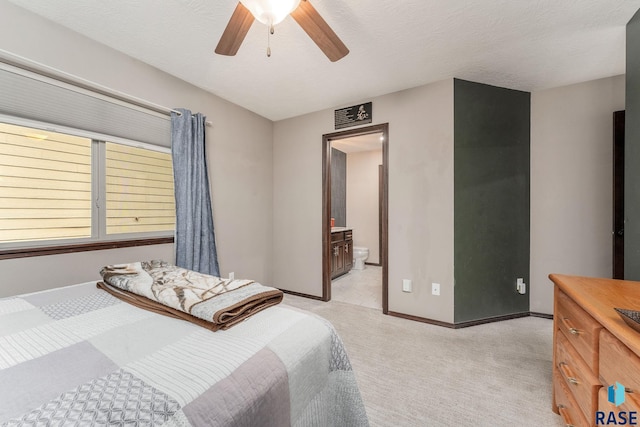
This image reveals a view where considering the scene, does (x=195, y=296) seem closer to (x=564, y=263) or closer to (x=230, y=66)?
(x=230, y=66)

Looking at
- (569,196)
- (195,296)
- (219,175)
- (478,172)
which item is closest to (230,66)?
(219,175)

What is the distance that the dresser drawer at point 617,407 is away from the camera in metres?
0.82

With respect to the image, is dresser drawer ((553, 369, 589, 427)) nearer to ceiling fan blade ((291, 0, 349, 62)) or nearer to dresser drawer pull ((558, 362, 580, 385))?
dresser drawer pull ((558, 362, 580, 385))

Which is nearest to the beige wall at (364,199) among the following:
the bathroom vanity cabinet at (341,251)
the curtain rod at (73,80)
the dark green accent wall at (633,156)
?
the bathroom vanity cabinet at (341,251)

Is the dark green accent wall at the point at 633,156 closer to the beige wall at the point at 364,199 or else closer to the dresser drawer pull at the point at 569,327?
the dresser drawer pull at the point at 569,327

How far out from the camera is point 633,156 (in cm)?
172

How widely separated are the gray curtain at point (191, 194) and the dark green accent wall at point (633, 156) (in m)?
3.35

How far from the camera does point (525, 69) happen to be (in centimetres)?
242

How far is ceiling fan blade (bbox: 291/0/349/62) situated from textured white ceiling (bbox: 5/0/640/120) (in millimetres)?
Answer: 314

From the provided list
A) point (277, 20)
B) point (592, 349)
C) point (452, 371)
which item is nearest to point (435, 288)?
point (452, 371)

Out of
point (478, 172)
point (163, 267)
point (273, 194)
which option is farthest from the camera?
point (273, 194)

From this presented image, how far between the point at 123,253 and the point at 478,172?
342cm

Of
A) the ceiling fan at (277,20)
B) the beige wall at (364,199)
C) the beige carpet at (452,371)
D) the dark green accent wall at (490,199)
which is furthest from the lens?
the beige wall at (364,199)

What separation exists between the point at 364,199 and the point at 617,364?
4971 mm
